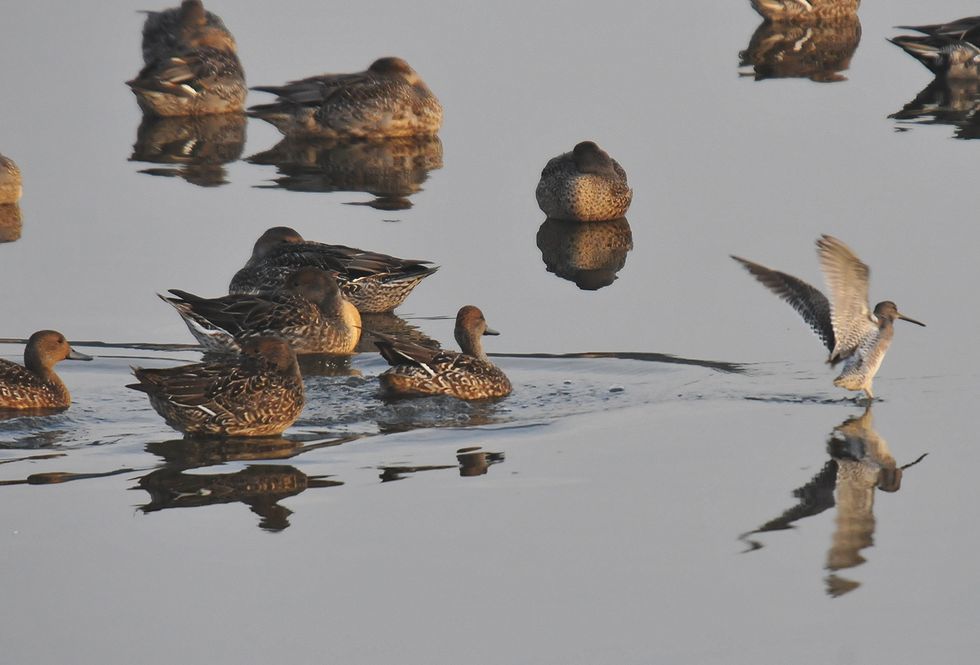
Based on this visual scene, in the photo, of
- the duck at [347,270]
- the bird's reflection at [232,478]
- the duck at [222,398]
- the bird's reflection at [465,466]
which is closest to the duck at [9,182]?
the duck at [347,270]

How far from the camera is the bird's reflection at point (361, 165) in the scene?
16391 millimetres

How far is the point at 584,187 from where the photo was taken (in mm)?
15312

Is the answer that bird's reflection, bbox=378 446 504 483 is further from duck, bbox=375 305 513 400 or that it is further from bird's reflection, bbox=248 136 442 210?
bird's reflection, bbox=248 136 442 210

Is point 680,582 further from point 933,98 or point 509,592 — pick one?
point 933,98

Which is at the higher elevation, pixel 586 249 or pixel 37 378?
pixel 586 249

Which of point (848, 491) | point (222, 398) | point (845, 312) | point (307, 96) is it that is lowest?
point (848, 491)

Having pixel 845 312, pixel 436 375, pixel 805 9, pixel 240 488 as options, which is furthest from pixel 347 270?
pixel 805 9

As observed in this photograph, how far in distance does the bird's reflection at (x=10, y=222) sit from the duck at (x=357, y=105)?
3.61m

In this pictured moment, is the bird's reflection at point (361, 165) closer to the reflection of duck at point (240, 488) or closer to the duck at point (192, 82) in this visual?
the duck at point (192, 82)

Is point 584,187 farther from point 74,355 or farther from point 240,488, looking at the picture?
point 240,488

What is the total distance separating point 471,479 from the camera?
9133 millimetres

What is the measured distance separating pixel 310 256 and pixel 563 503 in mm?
5108

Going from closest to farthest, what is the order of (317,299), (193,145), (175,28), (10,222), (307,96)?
(317,299), (10,222), (193,145), (307,96), (175,28)

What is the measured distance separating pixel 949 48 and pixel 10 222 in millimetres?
11084
